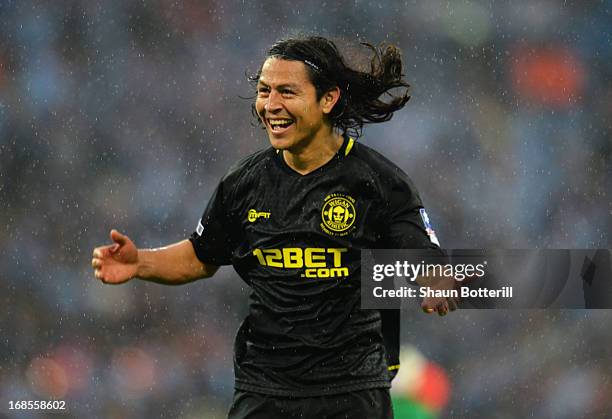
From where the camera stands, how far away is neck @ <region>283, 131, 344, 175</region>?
4836 mm

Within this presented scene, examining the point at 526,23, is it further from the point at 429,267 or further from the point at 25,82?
the point at 429,267

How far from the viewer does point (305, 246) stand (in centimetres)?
468

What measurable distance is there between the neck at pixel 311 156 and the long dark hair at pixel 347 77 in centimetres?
19

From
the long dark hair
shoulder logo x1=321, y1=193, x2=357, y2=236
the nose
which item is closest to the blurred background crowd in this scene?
the long dark hair

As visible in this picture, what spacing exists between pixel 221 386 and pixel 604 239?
2.90 meters

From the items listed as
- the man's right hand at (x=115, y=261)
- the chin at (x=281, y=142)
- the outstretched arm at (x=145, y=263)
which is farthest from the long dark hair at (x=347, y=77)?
the man's right hand at (x=115, y=261)

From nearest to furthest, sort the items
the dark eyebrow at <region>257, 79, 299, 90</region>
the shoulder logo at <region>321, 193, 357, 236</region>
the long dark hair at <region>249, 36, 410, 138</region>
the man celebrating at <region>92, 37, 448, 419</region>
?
1. the man celebrating at <region>92, 37, 448, 419</region>
2. the shoulder logo at <region>321, 193, 357, 236</region>
3. the dark eyebrow at <region>257, 79, 299, 90</region>
4. the long dark hair at <region>249, 36, 410, 138</region>

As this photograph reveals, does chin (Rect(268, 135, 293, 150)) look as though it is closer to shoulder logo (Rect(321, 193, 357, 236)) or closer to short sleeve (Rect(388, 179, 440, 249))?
shoulder logo (Rect(321, 193, 357, 236))

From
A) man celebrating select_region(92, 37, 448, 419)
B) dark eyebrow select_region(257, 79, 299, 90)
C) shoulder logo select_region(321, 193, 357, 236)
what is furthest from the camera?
dark eyebrow select_region(257, 79, 299, 90)

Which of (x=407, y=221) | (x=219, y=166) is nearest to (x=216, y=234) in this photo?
(x=407, y=221)

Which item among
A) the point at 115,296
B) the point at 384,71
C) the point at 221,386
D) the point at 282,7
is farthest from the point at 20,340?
the point at 384,71

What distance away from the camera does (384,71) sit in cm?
524

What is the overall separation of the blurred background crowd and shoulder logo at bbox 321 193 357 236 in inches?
134

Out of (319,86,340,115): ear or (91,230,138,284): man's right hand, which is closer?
(91,230,138,284): man's right hand
